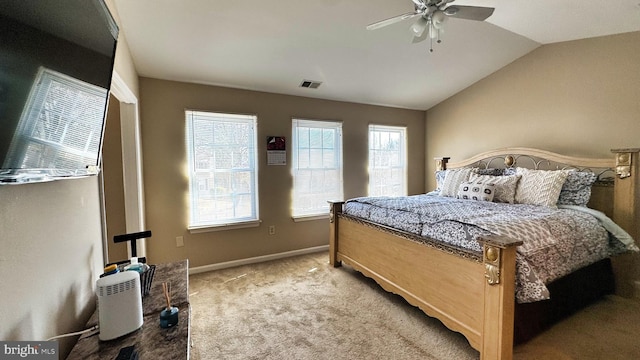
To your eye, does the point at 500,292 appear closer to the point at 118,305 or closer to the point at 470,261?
the point at 470,261

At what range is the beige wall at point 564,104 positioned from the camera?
2.65 meters

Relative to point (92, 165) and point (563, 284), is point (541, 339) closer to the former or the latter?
point (563, 284)

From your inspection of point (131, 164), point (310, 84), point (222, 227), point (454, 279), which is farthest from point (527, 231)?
point (131, 164)

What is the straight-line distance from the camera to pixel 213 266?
3.36 m

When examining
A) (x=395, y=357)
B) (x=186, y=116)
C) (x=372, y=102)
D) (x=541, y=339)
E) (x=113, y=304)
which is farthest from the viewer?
(x=372, y=102)

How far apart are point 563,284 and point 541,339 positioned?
50cm

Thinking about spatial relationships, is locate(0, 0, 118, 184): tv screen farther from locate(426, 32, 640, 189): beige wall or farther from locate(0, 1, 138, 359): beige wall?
locate(426, 32, 640, 189): beige wall

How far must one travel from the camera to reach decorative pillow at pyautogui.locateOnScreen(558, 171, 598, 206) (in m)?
2.65

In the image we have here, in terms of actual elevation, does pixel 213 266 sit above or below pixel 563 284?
below

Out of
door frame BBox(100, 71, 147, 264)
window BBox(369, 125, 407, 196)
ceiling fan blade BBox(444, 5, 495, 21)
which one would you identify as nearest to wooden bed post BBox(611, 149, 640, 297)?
ceiling fan blade BBox(444, 5, 495, 21)

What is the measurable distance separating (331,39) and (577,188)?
2.86 meters

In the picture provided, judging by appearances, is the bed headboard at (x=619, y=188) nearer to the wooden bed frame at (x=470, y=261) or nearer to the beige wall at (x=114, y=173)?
the wooden bed frame at (x=470, y=261)

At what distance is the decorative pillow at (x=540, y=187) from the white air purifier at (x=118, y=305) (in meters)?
3.35

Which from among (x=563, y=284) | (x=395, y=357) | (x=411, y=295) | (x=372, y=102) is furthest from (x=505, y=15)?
(x=395, y=357)
